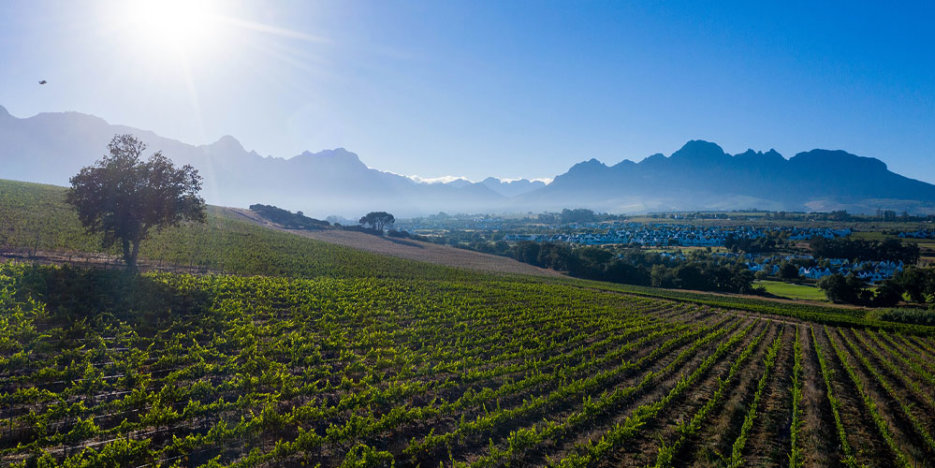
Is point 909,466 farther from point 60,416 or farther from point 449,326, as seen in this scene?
point 60,416

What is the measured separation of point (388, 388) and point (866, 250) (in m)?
154

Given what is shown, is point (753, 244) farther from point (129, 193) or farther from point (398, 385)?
point (129, 193)

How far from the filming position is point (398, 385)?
17.2 m

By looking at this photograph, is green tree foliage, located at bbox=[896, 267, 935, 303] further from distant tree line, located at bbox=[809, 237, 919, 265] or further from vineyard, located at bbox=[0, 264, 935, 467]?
distant tree line, located at bbox=[809, 237, 919, 265]

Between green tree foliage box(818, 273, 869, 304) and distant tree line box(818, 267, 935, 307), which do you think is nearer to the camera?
distant tree line box(818, 267, 935, 307)

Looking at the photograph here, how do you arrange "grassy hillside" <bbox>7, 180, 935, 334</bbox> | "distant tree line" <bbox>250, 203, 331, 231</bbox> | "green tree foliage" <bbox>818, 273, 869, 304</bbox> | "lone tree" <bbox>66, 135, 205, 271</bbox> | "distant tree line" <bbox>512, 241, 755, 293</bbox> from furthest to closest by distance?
"distant tree line" <bbox>250, 203, 331, 231</bbox>, "distant tree line" <bbox>512, 241, 755, 293</bbox>, "green tree foliage" <bbox>818, 273, 869, 304</bbox>, "grassy hillside" <bbox>7, 180, 935, 334</bbox>, "lone tree" <bbox>66, 135, 205, 271</bbox>

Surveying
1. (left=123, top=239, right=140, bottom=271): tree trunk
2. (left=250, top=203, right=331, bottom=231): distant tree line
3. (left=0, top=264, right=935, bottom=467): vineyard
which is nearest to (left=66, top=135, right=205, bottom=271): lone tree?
(left=123, top=239, right=140, bottom=271): tree trunk

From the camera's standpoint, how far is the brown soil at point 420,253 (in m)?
86.2

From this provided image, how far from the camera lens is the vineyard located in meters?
12.1

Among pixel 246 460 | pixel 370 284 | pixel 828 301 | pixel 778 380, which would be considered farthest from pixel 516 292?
pixel 828 301

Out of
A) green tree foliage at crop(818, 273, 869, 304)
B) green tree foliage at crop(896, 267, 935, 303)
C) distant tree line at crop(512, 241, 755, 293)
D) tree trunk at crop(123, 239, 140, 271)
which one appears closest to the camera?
tree trunk at crop(123, 239, 140, 271)

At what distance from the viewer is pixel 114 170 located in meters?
28.3

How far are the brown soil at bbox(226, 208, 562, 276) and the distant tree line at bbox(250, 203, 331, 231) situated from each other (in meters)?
3.89

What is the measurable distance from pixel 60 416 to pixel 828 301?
298 ft
